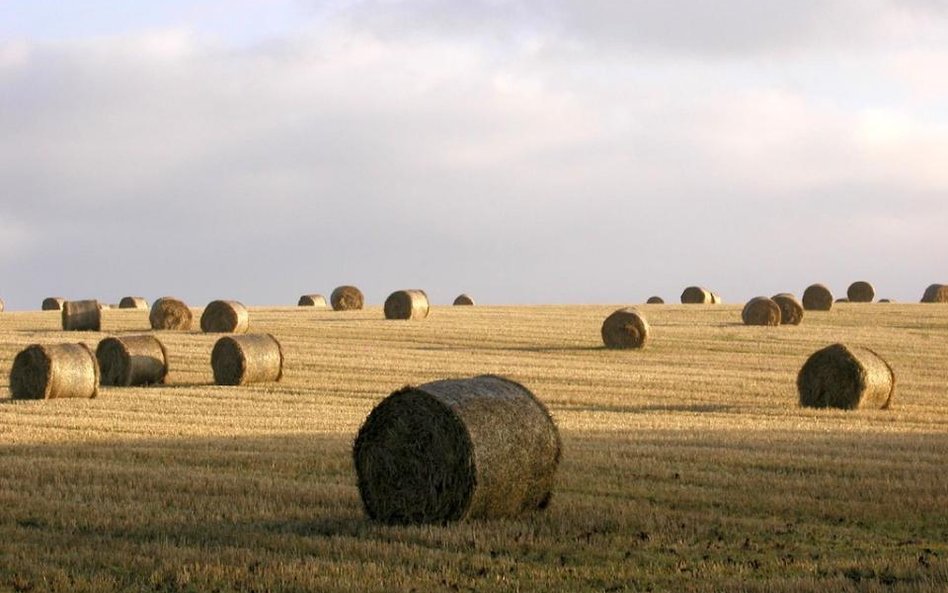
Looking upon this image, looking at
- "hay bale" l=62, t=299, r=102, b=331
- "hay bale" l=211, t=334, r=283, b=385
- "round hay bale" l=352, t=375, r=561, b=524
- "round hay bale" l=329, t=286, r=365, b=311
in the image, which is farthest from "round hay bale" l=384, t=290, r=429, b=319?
"round hay bale" l=352, t=375, r=561, b=524

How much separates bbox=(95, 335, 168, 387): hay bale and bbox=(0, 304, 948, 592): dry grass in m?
0.61

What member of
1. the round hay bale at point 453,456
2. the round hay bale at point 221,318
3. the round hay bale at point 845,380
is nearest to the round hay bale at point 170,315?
the round hay bale at point 221,318

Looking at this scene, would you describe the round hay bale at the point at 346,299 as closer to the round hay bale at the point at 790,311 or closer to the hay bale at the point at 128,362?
the round hay bale at the point at 790,311

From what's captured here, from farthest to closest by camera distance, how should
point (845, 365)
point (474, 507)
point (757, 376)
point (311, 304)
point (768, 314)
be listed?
point (311, 304) → point (768, 314) → point (757, 376) → point (845, 365) → point (474, 507)

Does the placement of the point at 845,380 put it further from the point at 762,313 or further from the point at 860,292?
the point at 860,292

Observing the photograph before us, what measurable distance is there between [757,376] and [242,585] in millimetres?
21007

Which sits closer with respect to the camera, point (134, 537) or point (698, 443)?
point (134, 537)

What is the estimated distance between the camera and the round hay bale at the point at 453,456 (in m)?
11.1

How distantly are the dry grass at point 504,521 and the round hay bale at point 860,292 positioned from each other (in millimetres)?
28080

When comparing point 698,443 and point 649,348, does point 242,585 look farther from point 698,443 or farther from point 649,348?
point 649,348

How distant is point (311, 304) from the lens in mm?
52031

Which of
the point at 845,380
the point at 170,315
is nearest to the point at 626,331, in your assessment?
the point at 845,380

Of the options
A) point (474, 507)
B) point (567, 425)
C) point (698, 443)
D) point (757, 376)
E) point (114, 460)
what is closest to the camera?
point (474, 507)

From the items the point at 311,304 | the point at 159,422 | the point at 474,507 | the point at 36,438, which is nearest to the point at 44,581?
the point at 474,507
